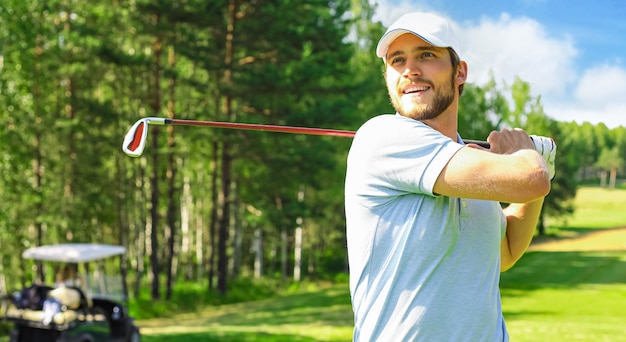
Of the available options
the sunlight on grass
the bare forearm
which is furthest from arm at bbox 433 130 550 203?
the sunlight on grass

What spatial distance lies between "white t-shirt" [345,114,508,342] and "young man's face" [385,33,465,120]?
0.09 m

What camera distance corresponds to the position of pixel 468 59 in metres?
2.08

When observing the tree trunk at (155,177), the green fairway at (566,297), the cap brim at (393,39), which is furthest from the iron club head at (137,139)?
the tree trunk at (155,177)

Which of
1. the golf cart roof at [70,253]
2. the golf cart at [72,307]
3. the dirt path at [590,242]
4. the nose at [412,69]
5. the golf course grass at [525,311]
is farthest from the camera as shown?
the dirt path at [590,242]

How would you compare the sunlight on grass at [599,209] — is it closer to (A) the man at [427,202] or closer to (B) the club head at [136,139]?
(B) the club head at [136,139]

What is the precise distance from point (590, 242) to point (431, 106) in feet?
137

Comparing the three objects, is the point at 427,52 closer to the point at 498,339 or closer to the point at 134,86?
the point at 498,339

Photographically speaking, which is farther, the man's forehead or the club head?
the club head

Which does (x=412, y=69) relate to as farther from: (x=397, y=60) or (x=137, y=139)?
(x=137, y=139)

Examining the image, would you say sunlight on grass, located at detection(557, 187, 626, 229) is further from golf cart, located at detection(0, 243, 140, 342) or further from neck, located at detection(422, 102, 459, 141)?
neck, located at detection(422, 102, 459, 141)

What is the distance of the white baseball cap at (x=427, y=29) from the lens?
1846 millimetres

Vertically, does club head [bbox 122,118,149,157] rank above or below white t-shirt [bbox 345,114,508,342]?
above

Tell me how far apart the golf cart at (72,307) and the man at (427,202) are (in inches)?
379

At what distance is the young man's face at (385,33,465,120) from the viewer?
6.23 feet
